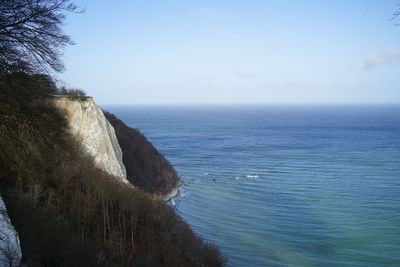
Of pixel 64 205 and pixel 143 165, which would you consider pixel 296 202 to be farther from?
pixel 64 205

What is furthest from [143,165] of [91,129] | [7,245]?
[7,245]

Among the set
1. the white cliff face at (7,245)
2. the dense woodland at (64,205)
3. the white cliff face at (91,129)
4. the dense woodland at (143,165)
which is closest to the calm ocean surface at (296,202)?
the dense woodland at (143,165)

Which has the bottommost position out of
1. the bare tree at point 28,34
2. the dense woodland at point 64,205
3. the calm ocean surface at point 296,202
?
the calm ocean surface at point 296,202

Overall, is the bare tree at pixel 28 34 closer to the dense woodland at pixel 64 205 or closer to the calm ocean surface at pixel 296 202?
the dense woodland at pixel 64 205

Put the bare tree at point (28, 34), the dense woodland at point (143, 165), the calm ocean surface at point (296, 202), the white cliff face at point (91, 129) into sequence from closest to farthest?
1. the bare tree at point (28, 34)
2. the calm ocean surface at point (296, 202)
3. the white cliff face at point (91, 129)
4. the dense woodland at point (143, 165)

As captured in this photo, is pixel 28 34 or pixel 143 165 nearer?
pixel 28 34

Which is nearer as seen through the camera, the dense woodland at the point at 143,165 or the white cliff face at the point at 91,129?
the white cliff face at the point at 91,129
